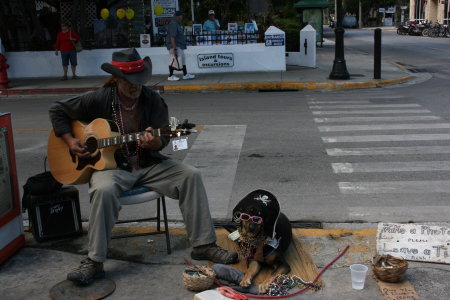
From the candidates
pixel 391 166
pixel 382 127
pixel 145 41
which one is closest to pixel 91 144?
pixel 391 166

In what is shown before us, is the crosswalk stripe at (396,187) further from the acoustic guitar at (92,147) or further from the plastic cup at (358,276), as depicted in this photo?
the acoustic guitar at (92,147)

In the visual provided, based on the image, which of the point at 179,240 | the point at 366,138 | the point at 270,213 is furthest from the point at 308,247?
the point at 366,138

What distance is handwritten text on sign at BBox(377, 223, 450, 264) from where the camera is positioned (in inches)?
154

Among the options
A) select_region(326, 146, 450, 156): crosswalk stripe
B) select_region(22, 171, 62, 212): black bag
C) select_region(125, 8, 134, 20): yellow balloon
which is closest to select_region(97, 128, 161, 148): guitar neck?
select_region(22, 171, 62, 212): black bag

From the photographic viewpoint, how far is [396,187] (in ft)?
19.3

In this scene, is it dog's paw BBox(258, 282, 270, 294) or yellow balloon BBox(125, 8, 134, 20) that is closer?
dog's paw BBox(258, 282, 270, 294)

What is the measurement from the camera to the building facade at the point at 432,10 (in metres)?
53.8

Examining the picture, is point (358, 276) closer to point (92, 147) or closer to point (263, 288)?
point (263, 288)

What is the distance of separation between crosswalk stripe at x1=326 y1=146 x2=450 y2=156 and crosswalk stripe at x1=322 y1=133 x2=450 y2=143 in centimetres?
49

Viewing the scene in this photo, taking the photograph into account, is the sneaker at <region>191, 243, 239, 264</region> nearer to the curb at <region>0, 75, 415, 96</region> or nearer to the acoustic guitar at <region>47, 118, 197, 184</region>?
the acoustic guitar at <region>47, 118, 197, 184</region>

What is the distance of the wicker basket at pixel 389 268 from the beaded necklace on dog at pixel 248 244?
2.62 ft

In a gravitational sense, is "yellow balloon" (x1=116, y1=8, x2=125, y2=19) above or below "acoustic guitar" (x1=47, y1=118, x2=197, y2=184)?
above

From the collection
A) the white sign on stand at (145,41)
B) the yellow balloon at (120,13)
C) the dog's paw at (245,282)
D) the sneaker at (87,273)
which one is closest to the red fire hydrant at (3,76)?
the white sign on stand at (145,41)

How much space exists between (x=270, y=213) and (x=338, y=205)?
1.79m
